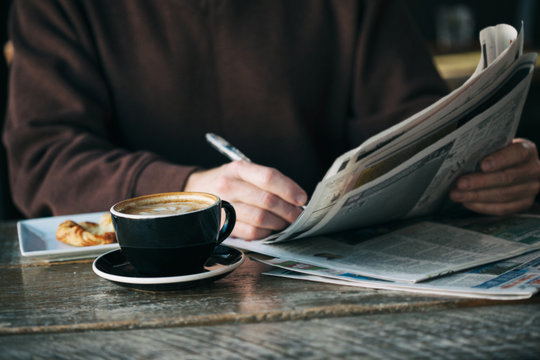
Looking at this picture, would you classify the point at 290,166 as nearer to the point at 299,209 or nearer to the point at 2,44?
the point at 299,209

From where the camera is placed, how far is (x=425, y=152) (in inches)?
29.9

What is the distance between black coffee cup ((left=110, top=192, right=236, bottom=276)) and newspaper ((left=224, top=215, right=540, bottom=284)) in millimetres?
133

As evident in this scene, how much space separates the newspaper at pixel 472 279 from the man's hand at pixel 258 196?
10 centimetres

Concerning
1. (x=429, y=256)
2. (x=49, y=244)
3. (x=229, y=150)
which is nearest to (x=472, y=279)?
(x=429, y=256)

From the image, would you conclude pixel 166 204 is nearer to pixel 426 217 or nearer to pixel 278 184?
pixel 278 184

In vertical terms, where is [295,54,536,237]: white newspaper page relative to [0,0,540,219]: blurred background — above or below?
below

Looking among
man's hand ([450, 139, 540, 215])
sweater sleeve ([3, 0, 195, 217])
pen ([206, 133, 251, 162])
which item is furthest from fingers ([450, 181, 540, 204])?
sweater sleeve ([3, 0, 195, 217])

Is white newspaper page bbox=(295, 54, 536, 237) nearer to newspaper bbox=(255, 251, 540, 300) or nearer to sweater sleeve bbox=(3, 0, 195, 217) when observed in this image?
newspaper bbox=(255, 251, 540, 300)

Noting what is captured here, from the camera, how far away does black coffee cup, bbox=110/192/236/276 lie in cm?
59

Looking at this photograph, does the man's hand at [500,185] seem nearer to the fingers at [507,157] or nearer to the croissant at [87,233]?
the fingers at [507,157]

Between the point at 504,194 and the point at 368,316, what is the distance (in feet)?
1.48

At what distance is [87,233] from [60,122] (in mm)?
429

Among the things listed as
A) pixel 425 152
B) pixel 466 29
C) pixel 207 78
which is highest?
pixel 466 29

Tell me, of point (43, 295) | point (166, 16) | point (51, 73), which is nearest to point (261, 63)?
point (166, 16)
